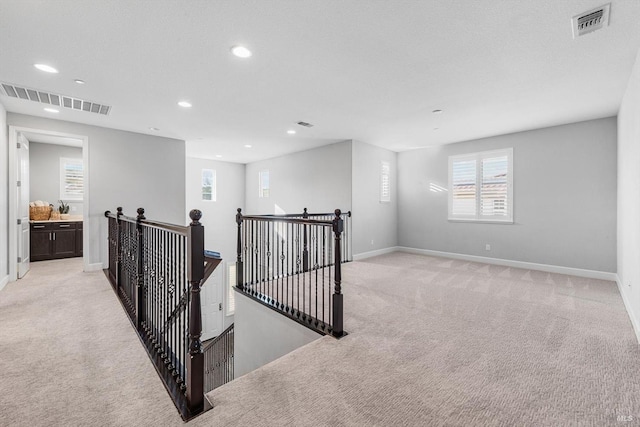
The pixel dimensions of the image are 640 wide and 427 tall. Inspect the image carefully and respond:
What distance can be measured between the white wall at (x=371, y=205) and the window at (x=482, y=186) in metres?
1.34

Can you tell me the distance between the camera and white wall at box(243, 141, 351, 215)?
6.12 metres

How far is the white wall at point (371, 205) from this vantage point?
604 cm

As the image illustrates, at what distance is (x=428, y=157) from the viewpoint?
6.61m

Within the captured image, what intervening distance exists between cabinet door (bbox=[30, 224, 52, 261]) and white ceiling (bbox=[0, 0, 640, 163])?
2.79 m

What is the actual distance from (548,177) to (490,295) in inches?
107

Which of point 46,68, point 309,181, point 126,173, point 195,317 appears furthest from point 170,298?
point 309,181

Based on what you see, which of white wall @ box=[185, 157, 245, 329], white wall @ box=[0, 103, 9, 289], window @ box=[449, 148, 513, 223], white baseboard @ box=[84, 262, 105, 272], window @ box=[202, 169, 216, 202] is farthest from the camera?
window @ box=[202, 169, 216, 202]

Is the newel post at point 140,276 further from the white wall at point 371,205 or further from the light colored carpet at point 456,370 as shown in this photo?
the white wall at point 371,205

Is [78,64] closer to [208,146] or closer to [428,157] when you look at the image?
[208,146]

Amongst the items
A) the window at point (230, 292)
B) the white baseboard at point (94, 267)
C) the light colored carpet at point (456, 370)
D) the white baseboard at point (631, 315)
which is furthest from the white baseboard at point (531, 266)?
the white baseboard at point (94, 267)

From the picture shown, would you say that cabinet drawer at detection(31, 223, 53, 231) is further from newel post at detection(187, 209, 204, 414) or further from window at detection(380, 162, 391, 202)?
A: window at detection(380, 162, 391, 202)

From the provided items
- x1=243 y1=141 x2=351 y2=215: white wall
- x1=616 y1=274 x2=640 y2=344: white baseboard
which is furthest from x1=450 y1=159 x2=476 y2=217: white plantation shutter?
x1=616 y1=274 x2=640 y2=344: white baseboard

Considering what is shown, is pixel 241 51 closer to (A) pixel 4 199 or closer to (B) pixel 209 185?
(A) pixel 4 199

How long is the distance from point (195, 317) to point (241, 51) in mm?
2236
